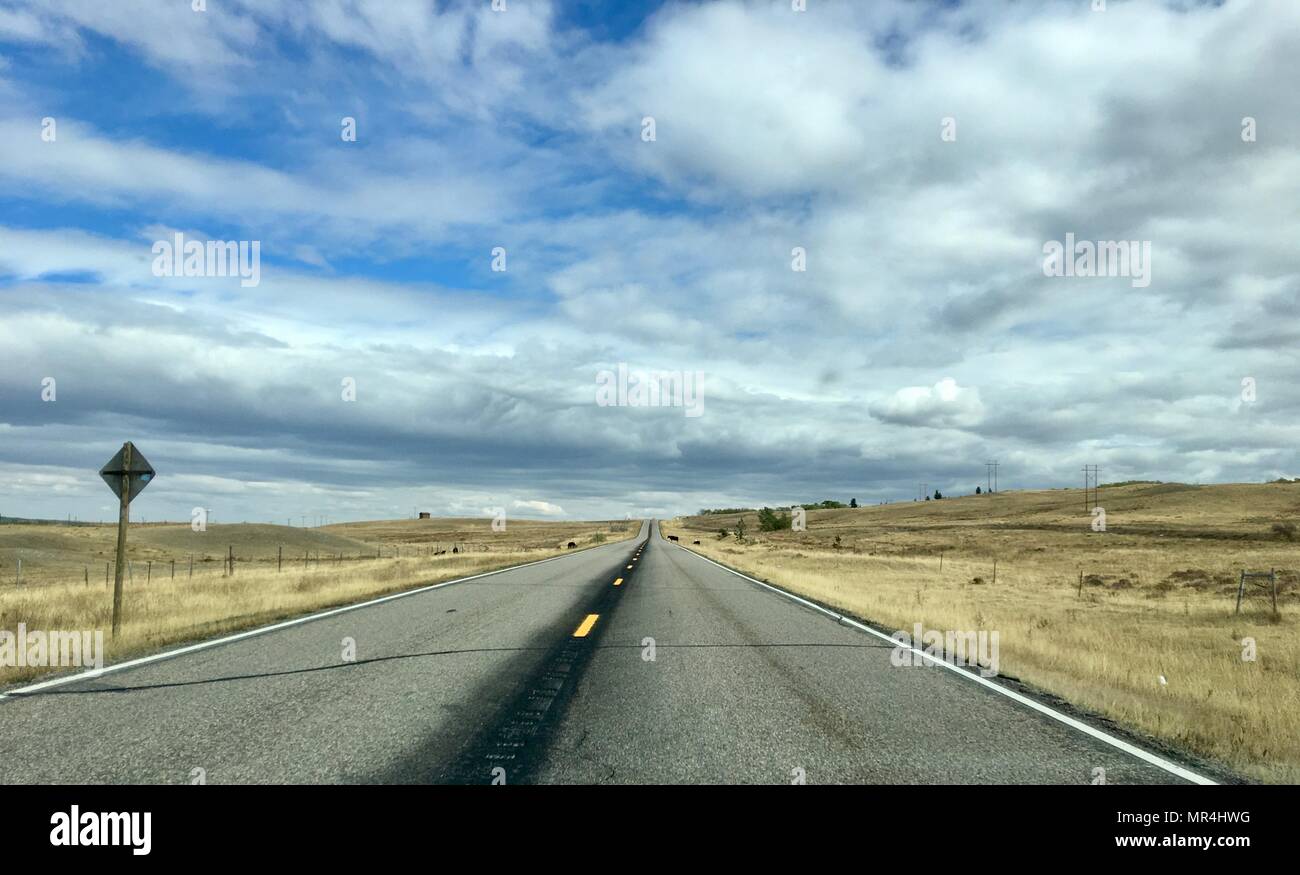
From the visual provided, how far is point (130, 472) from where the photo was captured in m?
12.4

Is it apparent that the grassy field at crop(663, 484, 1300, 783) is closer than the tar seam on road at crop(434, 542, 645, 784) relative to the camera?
No

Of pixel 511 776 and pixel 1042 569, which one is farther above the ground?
pixel 511 776

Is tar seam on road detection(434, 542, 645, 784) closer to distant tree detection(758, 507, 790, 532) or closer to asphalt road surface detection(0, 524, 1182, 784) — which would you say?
asphalt road surface detection(0, 524, 1182, 784)

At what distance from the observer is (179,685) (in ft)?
25.2

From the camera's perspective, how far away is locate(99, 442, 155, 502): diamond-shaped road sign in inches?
483

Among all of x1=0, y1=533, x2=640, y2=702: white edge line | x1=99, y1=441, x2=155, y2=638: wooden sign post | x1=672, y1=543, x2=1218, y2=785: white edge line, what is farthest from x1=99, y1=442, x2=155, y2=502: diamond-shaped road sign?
x1=672, y1=543, x2=1218, y2=785: white edge line

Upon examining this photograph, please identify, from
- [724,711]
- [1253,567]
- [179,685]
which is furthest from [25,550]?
[1253,567]

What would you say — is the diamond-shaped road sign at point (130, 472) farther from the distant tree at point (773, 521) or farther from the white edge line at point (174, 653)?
the distant tree at point (773, 521)

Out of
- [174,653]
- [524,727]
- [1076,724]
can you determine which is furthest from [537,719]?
[174,653]

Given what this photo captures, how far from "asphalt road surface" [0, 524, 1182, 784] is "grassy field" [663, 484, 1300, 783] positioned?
147 centimetres

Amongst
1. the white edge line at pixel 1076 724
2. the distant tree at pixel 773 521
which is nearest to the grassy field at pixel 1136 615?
the white edge line at pixel 1076 724

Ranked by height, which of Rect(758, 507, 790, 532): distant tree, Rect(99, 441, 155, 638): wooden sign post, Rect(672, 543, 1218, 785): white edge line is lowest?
Rect(758, 507, 790, 532): distant tree
